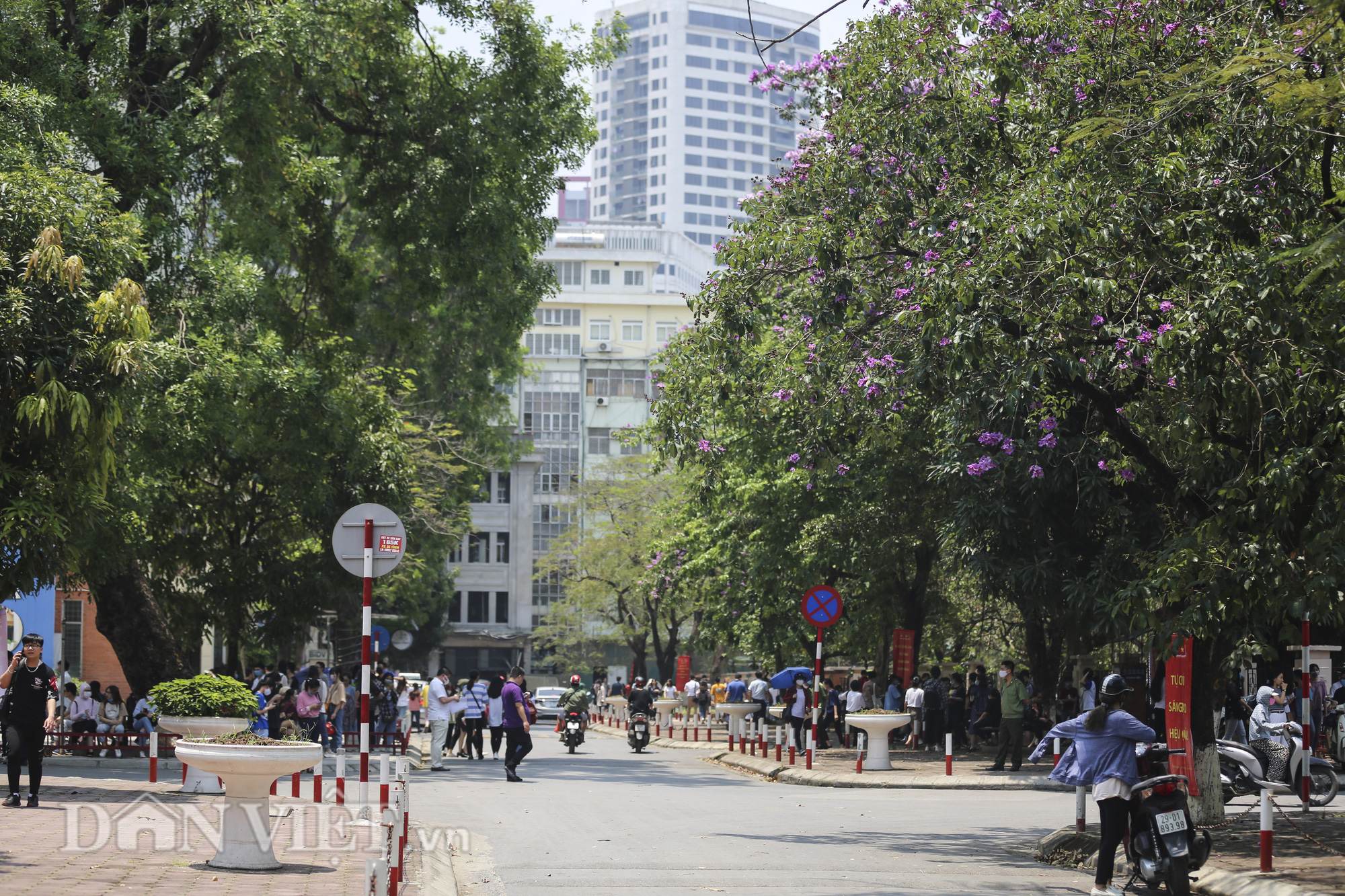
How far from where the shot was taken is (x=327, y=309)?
26.6m

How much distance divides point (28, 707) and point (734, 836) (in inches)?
283

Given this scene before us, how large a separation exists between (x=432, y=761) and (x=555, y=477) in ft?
240

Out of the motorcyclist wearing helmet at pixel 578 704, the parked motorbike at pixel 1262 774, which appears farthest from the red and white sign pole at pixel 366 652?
the motorcyclist wearing helmet at pixel 578 704

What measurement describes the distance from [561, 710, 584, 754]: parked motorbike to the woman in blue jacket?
2242cm

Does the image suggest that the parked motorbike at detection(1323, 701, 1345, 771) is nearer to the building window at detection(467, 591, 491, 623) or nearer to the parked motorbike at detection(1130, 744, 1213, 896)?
the parked motorbike at detection(1130, 744, 1213, 896)

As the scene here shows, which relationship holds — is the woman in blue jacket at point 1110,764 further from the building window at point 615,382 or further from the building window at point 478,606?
the building window at point 615,382

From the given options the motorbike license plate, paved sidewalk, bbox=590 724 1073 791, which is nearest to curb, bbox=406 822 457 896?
the motorbike license plate

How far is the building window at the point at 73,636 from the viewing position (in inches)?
1599

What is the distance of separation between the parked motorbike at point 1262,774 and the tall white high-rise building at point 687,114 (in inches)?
6691

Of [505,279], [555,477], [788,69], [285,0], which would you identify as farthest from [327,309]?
[555,477]

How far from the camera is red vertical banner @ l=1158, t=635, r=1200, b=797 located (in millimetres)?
14031

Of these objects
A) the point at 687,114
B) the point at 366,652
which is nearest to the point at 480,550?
the point at 366,652

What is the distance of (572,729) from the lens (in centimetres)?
3250

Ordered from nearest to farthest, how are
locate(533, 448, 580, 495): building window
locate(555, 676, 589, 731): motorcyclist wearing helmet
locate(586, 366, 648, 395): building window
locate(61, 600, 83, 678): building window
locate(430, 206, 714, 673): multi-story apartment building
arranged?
locate(555, 676, 589, 731): motorcyclist wearing helmet, locate(61, 600, 83, 678): building window, locate(430, 206, 714, 673): multi-story apartment building, locate(533, 448, 580, 495): building window, locate(586, 366, 648, 395): building window
